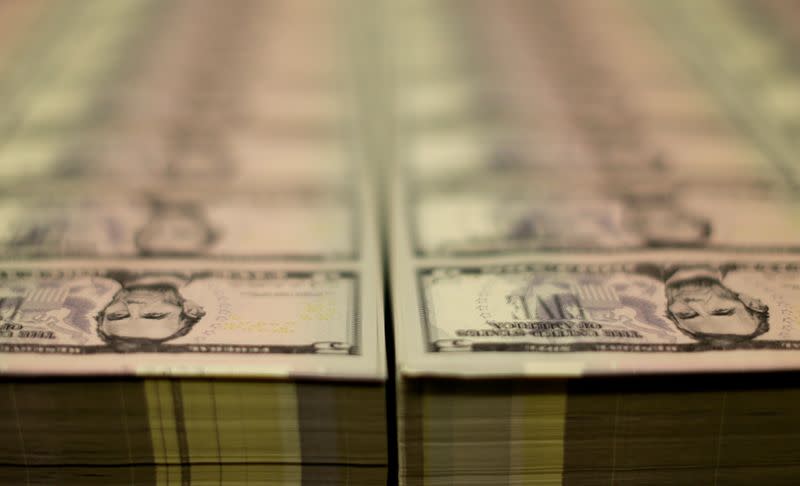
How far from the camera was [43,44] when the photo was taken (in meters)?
0.96

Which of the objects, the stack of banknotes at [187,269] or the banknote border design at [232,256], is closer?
the stack of banknotes at [187,269]

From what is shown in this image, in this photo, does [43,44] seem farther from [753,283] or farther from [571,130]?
[753,283]

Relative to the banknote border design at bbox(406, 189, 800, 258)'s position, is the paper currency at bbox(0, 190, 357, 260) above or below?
above

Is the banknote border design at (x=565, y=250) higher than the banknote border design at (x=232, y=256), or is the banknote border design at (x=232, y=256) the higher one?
the banknote border design at (x=232, y=256)

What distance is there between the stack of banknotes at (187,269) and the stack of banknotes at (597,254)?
41mm

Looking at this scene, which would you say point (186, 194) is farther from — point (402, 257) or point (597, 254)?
point (597, 254)

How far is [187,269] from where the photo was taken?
57cm

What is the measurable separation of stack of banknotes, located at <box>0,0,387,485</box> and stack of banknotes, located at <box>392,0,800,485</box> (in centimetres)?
4

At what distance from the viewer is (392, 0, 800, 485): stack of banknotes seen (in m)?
0.46

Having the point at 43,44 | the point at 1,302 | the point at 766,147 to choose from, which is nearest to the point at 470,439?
the point at 1,302

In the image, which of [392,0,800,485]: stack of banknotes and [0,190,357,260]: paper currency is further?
[0,190,357,260]: paper currency

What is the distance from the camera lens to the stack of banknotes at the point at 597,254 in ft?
1.52

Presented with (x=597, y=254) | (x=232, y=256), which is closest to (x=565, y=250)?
(x=597, y=254)

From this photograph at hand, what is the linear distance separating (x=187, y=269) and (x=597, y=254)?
29cm
